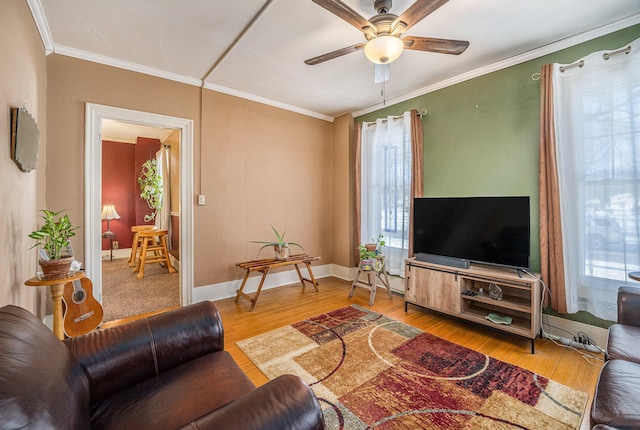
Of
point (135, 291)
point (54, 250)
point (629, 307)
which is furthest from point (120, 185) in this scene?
point (629, 307)

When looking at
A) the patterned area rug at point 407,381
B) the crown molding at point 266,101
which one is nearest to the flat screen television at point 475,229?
the patterned area rug at point 407,381

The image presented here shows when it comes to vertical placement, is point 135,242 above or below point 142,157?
below

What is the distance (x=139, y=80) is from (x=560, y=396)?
4.48 meters

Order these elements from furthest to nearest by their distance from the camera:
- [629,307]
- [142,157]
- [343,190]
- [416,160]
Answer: [142,157] < [343,190] < [416,160] < [629,307]

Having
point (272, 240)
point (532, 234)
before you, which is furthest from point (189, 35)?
point (532, 234)

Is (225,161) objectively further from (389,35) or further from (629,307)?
(629,307)

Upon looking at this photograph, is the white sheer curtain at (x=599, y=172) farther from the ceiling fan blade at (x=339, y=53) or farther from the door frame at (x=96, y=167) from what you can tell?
the door frame at (x=96, y=167)

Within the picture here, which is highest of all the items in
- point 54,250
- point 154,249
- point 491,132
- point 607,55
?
point 607,55

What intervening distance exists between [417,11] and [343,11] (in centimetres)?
45

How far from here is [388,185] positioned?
389 cm

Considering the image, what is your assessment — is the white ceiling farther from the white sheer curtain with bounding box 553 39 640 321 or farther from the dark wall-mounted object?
the dark wall-mounted object

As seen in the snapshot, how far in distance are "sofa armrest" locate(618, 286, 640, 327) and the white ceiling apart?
203 cm

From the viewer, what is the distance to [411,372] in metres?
2.01

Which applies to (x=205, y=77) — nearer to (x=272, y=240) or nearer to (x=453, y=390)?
(x=272, y=240)
